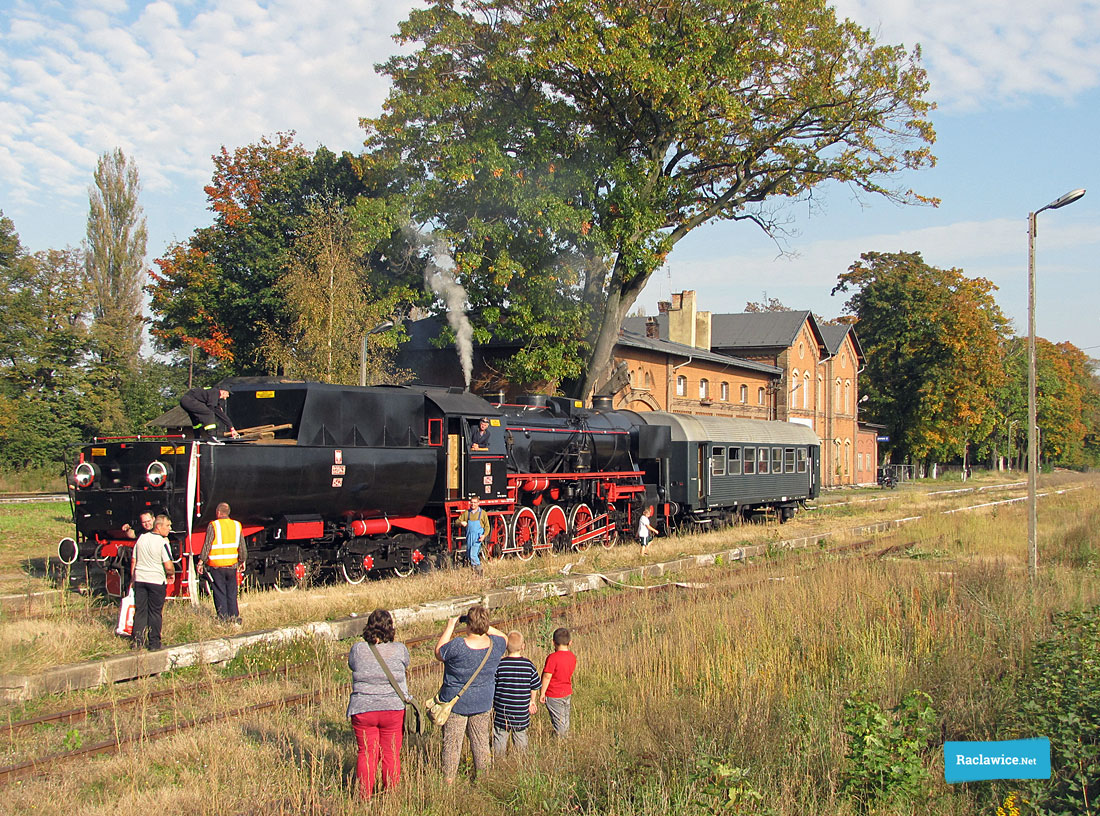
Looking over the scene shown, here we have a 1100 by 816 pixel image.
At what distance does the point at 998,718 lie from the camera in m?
6.75

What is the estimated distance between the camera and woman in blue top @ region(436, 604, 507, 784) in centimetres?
615

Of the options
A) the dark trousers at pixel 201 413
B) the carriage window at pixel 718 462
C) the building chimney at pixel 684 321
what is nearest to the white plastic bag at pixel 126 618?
the dark trousers at pixel 201 413

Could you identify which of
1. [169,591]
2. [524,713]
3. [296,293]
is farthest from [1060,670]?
[296,293]

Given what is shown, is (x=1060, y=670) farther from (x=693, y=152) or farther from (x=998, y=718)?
(x=693, y=152)

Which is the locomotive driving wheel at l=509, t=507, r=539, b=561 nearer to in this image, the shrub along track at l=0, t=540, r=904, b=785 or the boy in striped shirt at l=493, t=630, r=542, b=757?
the shrub along track at l=0, t=540, r=904, b=785

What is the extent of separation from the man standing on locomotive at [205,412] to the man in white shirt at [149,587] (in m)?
2.32

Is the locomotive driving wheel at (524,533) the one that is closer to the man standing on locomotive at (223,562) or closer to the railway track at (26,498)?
the man standing on locomotive at (223,562)

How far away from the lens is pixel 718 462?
78.5 feet

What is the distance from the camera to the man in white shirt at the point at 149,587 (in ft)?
32.4

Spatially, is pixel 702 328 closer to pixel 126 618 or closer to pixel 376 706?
pixel 126 618

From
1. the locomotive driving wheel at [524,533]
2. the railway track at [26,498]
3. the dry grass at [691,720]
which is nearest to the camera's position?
the dry grass at [691,720]

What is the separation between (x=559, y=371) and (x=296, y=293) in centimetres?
812

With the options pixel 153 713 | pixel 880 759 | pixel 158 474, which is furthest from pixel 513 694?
pixel 158 474

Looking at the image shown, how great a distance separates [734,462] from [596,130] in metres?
11.1
